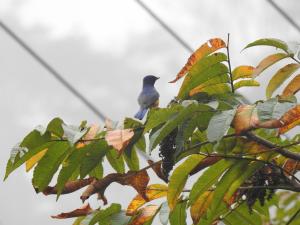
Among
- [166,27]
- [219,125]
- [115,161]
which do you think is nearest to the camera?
[219,125]

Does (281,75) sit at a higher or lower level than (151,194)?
higher

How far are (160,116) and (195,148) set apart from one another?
0.16m

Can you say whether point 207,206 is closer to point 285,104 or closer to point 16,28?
point 285,104

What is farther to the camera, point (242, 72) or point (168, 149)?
point (242, 72)

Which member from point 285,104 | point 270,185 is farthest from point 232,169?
point 285,104

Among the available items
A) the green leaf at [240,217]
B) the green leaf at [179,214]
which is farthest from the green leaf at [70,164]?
the green leaf at [240,217]

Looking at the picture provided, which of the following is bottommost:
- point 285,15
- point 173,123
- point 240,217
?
point 240,217

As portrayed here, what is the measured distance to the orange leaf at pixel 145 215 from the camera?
52.5 inches

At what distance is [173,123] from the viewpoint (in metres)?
1.09

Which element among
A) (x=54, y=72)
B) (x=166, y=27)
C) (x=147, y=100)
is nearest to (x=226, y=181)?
(x=147, y=100)

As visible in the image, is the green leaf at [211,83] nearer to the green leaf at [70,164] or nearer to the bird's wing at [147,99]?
the green leaf at [70,164]

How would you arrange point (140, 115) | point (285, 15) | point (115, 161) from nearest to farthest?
point (115, 161)
point (140, 115)
point (285, 15)

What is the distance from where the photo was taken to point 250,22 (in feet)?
16.2

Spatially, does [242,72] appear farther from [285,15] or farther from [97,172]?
[285,15]
